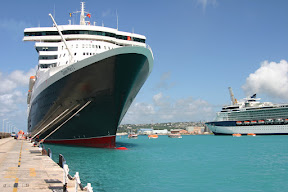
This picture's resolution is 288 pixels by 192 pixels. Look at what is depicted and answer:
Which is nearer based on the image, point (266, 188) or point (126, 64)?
point (266, 188)

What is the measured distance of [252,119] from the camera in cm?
11338

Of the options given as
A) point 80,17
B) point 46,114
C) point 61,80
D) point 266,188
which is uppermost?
point 80,17

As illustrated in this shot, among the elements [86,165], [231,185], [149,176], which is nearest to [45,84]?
[86,165]

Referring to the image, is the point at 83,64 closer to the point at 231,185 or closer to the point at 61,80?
the point at 61,80

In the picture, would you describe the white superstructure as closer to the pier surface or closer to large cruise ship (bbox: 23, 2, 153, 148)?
large cruise ship (bbox: 23, 2, 153, 148)

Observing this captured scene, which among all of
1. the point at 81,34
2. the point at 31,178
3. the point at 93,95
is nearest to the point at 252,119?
the point at 81,34

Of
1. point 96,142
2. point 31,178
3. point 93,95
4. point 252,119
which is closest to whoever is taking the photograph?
point 31,178

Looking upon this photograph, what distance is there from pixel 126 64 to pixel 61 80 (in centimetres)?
625

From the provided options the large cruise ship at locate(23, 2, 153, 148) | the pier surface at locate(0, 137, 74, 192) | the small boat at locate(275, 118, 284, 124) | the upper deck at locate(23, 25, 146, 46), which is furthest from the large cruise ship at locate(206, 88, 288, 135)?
the pier surface at locate(0, 137, 74, 192)

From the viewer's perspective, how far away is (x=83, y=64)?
24.2m

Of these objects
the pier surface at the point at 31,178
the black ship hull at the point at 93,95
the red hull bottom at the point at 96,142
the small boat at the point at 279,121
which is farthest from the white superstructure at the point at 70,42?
the small boat at the point at 279,121

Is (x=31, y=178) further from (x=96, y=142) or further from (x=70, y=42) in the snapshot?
(x=70, y=42)

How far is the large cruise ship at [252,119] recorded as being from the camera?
107 m

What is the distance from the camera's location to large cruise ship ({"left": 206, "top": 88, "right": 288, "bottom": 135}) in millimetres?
106812
